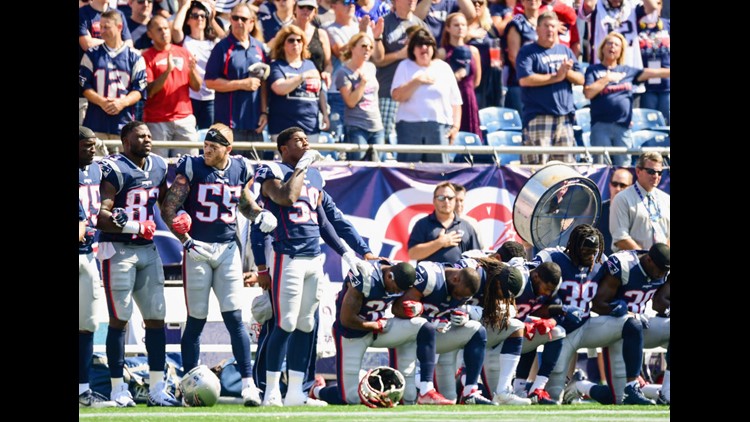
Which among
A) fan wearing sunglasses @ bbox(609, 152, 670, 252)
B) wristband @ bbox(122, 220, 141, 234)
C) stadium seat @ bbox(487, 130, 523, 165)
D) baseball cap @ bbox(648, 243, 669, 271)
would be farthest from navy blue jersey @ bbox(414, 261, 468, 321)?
stadium seat @ bbox(487, 130, 523, 165)

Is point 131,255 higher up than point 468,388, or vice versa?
point 131,255

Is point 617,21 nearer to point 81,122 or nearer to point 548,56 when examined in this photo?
point 548,56

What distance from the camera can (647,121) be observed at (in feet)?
43.8

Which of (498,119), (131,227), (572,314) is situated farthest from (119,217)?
(498,119)

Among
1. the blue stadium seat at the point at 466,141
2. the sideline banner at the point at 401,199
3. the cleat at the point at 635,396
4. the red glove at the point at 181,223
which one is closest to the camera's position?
the red glove at the point at 181,223

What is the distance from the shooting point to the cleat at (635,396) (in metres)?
9.49

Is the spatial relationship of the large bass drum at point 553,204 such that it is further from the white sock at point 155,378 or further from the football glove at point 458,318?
the white sock at point 155,378

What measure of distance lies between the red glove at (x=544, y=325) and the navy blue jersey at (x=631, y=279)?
0.50 meters

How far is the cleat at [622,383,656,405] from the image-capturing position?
9.49 meters

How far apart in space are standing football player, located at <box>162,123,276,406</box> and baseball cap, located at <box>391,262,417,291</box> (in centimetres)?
99

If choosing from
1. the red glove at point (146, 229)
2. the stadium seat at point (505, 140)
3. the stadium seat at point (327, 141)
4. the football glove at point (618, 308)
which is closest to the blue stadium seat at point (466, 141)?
the stadium seat at point (505, 140)

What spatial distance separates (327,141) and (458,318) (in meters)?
3.04

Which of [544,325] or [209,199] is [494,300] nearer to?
[544,325]
